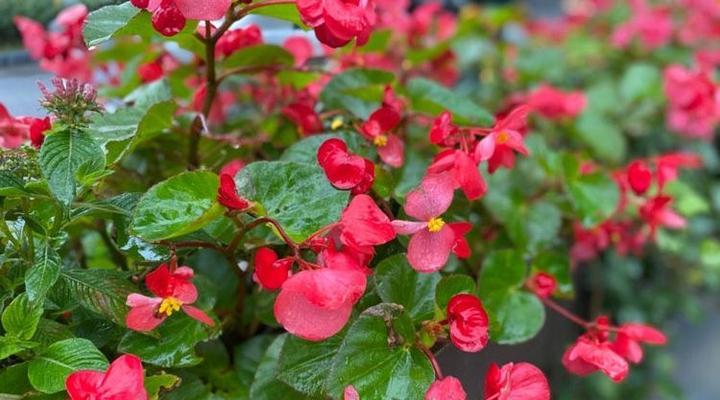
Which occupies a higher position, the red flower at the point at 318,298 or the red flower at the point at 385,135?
the red flower at the point at 318,298

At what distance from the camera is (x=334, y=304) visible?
0.40m

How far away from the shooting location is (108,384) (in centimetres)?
38

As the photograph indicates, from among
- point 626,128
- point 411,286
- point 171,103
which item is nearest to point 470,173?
point 411,286

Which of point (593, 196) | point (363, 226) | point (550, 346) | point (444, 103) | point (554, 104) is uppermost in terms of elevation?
point (363, 226)

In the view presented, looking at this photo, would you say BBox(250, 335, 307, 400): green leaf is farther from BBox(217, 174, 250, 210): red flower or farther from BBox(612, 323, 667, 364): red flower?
BBox(612, 323, 667, 364): red flower

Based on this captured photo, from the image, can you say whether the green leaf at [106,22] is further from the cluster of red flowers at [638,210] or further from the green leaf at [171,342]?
the cluster of red flowers at [638,210]

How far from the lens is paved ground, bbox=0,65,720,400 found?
2.23ft

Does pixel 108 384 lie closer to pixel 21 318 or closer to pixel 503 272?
pixel 21 318

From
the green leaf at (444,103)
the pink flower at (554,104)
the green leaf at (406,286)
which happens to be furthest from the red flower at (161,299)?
the pink flower at (554,104)

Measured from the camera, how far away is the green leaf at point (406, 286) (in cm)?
49

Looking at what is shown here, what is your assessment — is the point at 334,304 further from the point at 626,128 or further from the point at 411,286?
the point at 626,128

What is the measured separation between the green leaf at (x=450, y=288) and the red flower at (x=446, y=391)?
0.26ft

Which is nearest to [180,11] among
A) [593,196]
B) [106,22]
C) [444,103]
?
[106,22]

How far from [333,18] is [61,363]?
0.78 ft
